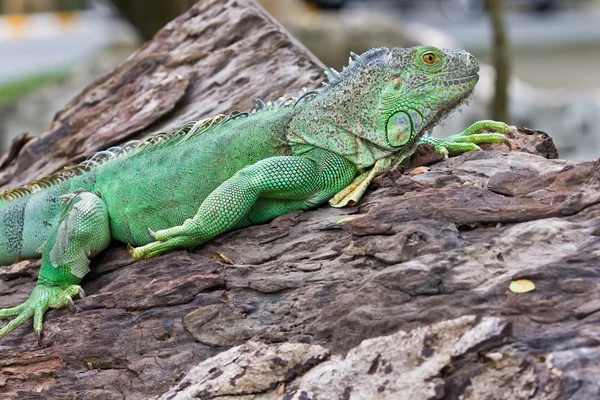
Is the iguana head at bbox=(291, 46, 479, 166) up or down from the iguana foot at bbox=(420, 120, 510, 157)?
up

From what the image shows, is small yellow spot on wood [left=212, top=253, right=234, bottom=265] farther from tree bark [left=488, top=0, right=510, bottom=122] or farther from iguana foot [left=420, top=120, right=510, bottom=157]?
tree bark [left=488, top=0, right=510, bottom=122]

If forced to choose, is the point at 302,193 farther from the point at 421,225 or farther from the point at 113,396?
the point at 113,396

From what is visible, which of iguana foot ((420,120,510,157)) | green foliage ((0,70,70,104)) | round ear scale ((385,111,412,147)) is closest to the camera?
round ear scale ((385,111,412,147))

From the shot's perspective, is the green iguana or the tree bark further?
the tree bark

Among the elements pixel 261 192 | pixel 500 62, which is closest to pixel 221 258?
pixel 261 192

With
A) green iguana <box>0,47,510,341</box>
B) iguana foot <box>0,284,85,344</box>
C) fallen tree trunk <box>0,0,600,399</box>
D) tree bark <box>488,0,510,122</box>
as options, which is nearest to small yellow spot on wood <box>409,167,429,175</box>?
fallen tree trunk <box>0,0,600,399</box>

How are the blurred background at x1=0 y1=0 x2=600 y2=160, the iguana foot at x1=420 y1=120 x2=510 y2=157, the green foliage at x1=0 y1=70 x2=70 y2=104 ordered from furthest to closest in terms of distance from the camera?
1. the green foliage at x1=0 y1=70 x2=70 y2=104
2. the blurred background at x1=0 y1=0 x2=600 y2=160
3. the iguana foot at x1=420 y1=120 x2=510 y2=157

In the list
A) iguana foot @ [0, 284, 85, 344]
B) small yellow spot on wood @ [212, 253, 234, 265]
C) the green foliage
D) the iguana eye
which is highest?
the iguana eye
